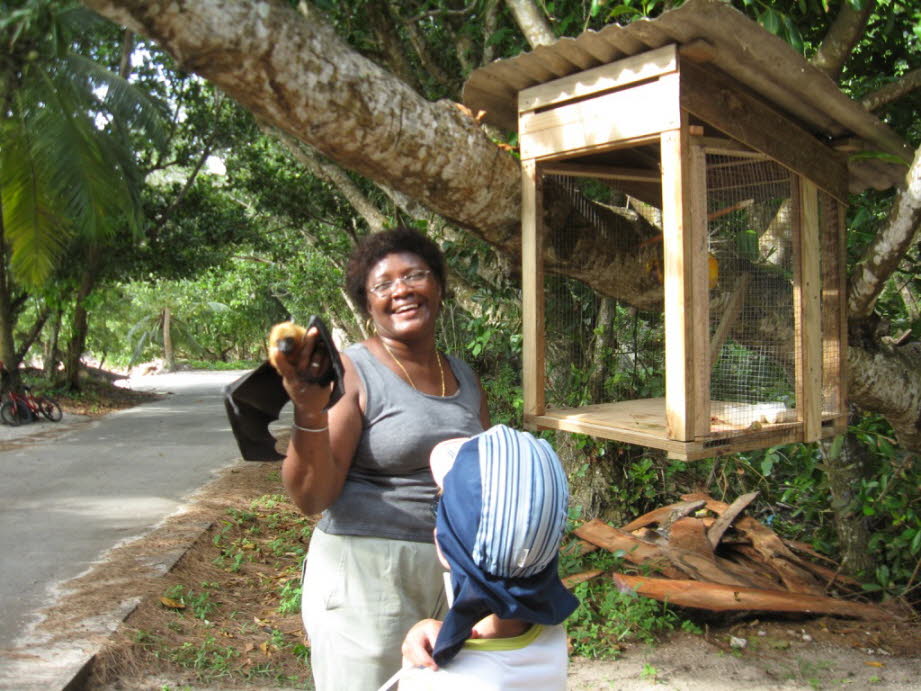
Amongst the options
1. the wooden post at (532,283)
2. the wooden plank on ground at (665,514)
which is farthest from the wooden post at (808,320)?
the wooden plank on ground at (665,514)

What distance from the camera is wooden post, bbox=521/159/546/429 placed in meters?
2.87

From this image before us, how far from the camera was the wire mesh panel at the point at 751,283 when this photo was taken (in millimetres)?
3152

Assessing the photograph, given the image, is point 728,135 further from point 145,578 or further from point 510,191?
A: point 145,578

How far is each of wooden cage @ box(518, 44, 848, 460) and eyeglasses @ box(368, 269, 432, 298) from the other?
70 centimetres

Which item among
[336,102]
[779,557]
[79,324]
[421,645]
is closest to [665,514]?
[779,557]

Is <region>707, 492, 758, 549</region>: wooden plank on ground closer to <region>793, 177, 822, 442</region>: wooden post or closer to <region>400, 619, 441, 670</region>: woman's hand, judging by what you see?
<region>793, 177, 822, 442</region>: wooden post

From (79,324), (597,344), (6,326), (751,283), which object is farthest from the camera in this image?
(79,324)

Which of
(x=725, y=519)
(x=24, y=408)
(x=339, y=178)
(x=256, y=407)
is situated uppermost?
(x=339, y=178)

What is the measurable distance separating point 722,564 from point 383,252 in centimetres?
342

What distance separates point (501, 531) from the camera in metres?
1.50

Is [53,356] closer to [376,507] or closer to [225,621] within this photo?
[225,621]

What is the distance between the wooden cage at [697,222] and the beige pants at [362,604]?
0.86m

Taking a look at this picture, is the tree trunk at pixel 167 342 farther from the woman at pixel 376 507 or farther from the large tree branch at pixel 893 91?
the woman at pixel 376 507

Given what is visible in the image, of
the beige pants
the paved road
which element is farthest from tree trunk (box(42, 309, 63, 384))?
the beige pants
